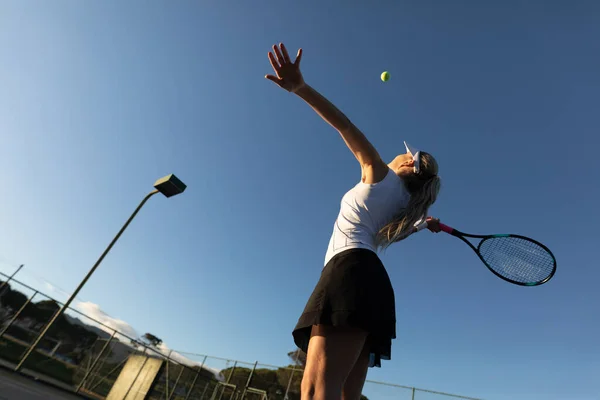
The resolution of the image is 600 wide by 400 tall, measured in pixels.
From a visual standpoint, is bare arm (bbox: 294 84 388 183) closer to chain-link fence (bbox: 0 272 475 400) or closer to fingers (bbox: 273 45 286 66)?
fingers (bbox: 273 45 286 66)

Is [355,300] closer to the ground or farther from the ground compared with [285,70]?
closer to the ground

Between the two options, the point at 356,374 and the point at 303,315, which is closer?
the point at 303,315

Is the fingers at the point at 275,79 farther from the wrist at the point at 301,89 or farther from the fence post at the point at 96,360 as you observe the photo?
the fence post at the point at 96,360

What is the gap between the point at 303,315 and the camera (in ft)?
4.33

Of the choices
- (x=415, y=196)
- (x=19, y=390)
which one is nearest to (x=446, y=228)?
(x=415, y=196)

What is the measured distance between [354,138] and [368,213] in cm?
34

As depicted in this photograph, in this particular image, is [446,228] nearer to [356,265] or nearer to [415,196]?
[415,196]

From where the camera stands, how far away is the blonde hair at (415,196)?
1.60m

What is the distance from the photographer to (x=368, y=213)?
4.84ft

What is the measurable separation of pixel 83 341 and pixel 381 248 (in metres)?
Answer: 12.2

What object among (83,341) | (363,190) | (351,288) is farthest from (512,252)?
(83,341)

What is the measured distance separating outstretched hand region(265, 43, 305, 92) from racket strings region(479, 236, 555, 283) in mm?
2309

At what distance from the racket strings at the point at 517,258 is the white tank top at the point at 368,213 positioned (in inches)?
71.1

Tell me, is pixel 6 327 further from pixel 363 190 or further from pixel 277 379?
pixel 363 190
